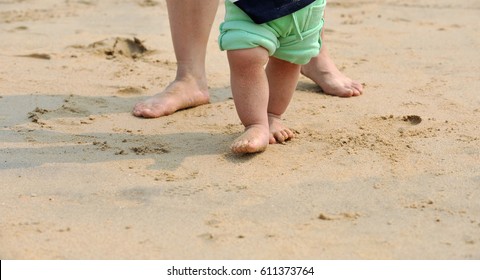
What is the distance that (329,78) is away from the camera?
3.86 metres

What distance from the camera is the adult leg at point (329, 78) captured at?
3.78m

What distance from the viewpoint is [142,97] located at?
379 centimetres

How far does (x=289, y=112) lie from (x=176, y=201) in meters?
1.11

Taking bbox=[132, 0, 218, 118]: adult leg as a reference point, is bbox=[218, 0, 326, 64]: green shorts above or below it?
above

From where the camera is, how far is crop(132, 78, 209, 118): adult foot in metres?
3.50

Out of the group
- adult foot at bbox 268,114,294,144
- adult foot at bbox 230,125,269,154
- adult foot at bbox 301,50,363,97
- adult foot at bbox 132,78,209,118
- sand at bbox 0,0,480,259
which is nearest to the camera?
sand at bbox 0,0,480,259

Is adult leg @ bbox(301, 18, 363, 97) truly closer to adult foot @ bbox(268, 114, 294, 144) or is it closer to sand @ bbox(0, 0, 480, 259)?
sand @ bbox(0, 0, 480, 259)

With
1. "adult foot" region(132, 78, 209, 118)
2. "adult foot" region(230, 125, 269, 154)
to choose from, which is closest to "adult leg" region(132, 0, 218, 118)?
"adult foot" region(132, 78, 209, 118)

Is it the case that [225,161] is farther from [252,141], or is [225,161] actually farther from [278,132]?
[278,132]

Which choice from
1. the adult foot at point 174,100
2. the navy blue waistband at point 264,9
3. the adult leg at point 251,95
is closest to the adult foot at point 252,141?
the adult leg at point 251,95

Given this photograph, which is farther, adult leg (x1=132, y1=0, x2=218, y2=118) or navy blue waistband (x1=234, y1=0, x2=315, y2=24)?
adult leg (x1=132, y1=0, x2=218, y2=118)

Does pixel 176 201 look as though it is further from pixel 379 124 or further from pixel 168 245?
pixel 379 124

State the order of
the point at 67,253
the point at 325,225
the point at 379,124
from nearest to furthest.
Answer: the point at 67,253 → the point at 325,225 → the point at 379,124

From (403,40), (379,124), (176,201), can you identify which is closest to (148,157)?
(176,201)
